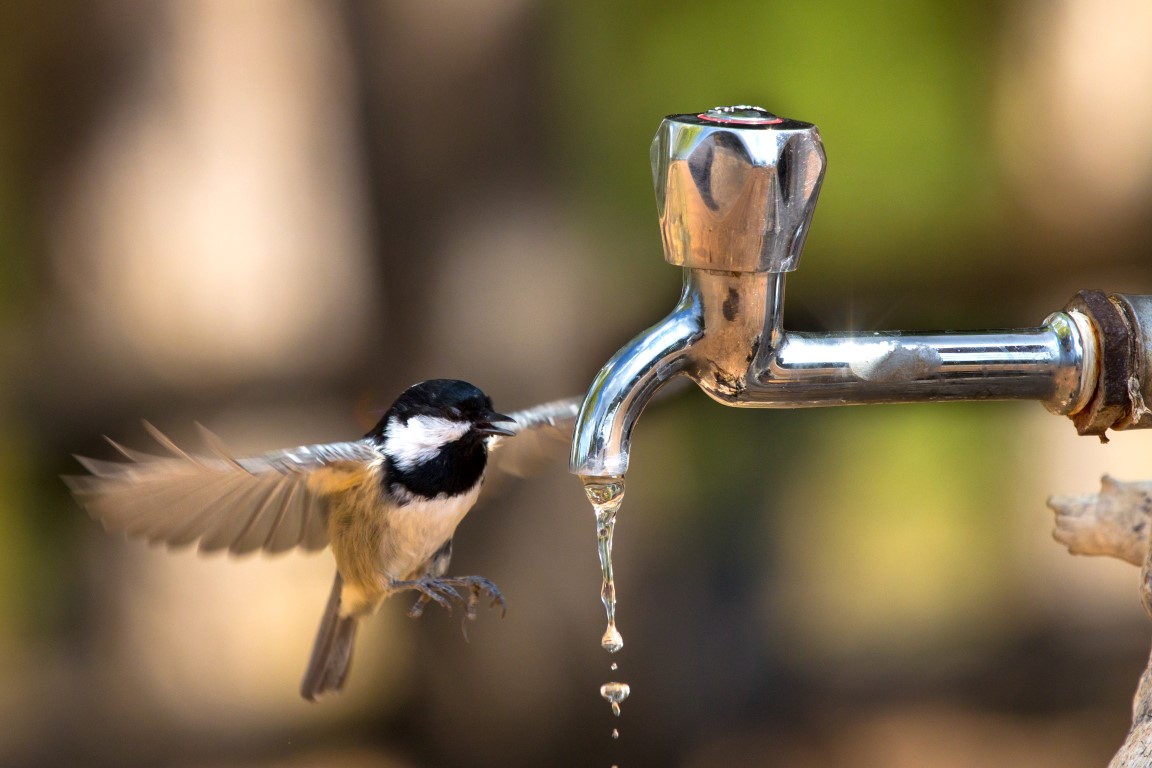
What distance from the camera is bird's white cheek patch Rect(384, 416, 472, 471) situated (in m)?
1.77

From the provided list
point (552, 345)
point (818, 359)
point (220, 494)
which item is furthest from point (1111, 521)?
point (552, 345)

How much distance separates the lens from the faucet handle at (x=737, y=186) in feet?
3.05

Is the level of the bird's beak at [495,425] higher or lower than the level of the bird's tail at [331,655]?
higher

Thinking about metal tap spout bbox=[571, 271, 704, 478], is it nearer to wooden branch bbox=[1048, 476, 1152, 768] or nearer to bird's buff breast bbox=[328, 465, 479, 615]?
wooden branch bbox=[1048, 476, 1152, 768]

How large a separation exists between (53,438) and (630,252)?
1121mm

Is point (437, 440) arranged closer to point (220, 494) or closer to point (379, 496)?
point (379, 496)

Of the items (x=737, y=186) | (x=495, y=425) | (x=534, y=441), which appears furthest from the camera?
(x=534, y=441)

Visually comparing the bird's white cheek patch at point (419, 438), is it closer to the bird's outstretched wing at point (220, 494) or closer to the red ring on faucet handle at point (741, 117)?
the bird's outstretched wing at point (220, 494)

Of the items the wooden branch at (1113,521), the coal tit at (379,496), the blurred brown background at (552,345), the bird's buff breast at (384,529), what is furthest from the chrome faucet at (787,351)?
the blurred brown background at (552,345)

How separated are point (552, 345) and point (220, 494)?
862 mm

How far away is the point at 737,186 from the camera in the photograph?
94cm

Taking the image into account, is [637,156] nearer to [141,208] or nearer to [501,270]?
[501,270]

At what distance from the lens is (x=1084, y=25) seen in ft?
7.59

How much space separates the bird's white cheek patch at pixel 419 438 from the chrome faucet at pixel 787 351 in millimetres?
761
